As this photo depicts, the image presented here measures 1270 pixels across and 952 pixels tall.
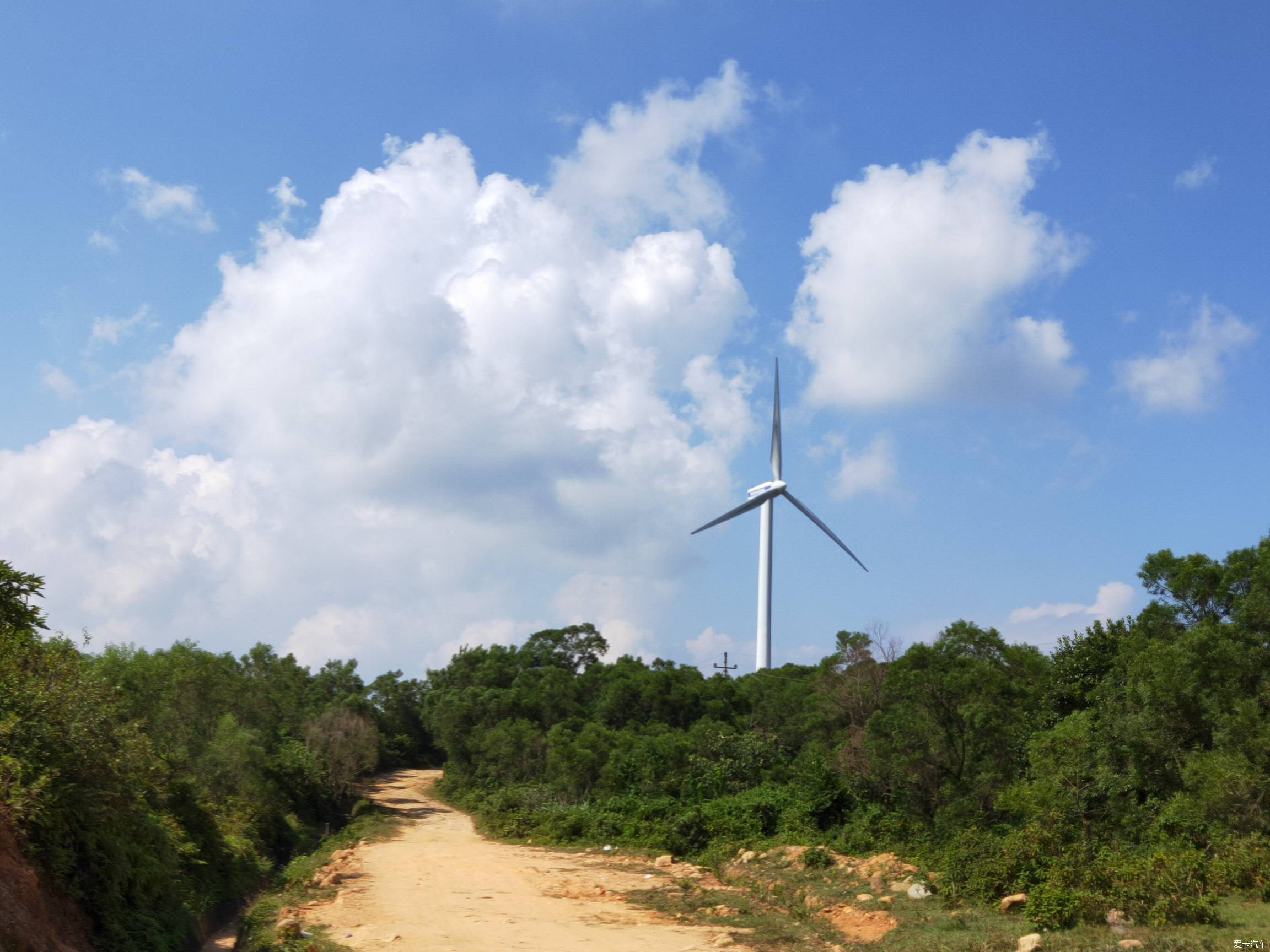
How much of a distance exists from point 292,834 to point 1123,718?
119ft

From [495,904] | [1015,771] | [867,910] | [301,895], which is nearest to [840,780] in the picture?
[1015,771]

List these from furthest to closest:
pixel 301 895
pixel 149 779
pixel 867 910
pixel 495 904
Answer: pixel 301 895 < pixel 495 904 < pixel 867 910 < pixel 149 779

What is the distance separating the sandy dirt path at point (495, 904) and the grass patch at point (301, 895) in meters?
0.72

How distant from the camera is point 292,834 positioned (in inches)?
1767

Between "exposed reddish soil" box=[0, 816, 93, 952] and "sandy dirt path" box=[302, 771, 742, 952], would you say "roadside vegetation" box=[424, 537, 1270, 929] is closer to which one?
"sandy dirt path" box=[302, 771, 742, 952]

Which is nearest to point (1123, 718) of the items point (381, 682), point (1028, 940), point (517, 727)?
point (1028, 940)

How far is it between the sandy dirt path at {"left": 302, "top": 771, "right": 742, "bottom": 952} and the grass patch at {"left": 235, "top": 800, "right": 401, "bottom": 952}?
2.35ft

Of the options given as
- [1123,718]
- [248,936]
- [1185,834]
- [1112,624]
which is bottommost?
[248,936]

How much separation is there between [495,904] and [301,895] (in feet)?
19.6

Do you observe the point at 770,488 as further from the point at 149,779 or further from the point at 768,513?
the point at 149,779

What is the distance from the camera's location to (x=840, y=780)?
3506cm

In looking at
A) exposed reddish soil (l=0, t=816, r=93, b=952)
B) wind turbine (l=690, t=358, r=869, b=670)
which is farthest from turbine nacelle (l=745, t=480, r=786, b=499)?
exposed reddish soil (l=0, t=816, r=93, b=952)

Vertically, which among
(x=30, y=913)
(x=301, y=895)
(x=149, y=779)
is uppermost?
(x=149, y=779)

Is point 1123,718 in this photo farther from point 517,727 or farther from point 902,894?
point 517,727
